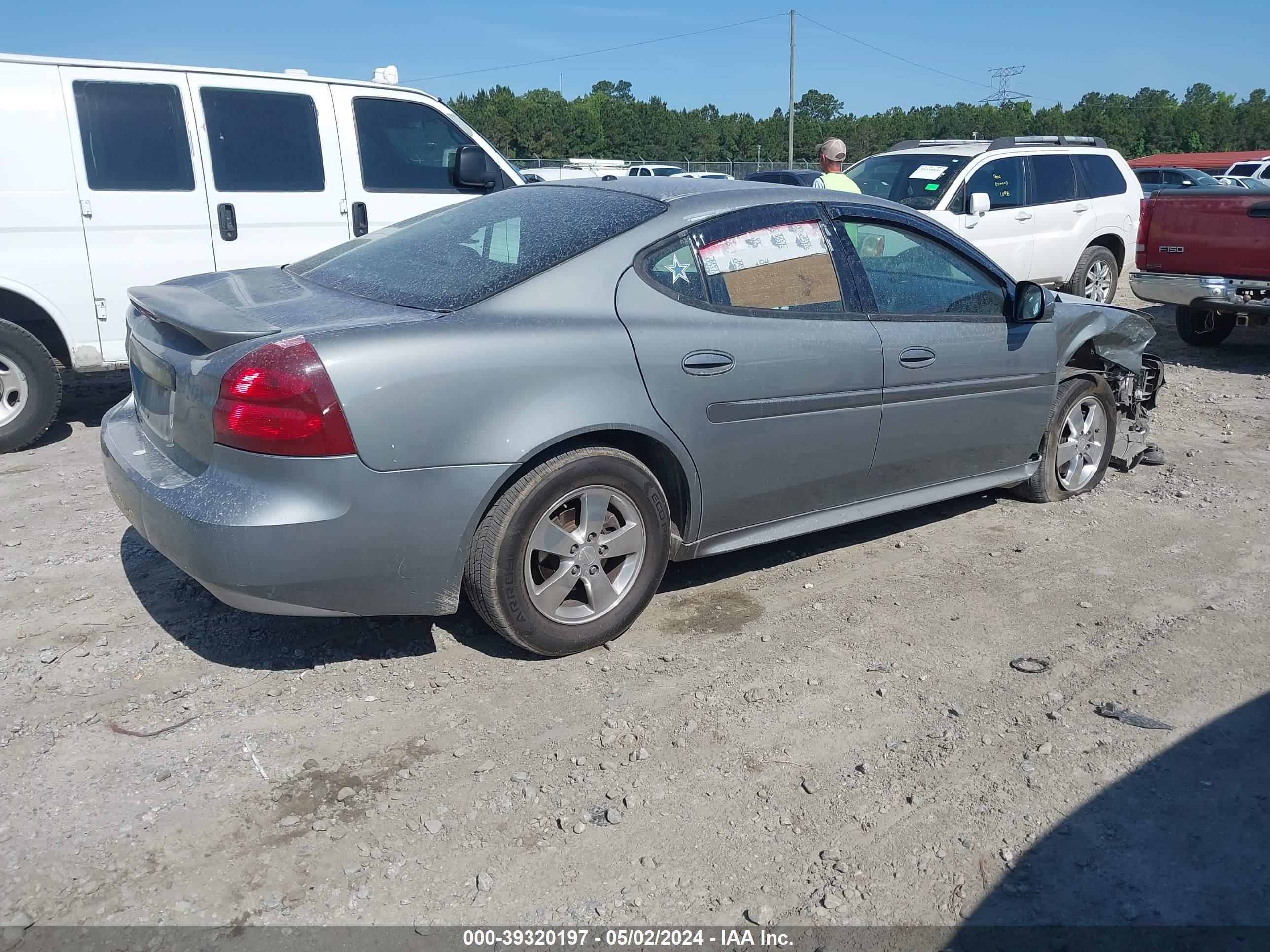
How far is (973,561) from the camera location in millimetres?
4781

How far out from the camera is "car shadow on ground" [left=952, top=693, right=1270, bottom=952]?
2.51m

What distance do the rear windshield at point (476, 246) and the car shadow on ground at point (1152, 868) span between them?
2.29 metres

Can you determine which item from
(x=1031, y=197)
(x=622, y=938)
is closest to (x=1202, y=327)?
(x=1031, y=197)

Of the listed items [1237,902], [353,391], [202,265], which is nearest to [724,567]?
[353,391]

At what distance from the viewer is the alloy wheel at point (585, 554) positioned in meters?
3.54

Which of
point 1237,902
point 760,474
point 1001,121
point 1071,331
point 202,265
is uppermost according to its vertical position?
point 1001,121

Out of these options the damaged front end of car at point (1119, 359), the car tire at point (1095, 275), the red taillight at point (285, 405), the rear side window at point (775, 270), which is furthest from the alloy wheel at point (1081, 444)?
the car tire at point (1095, 275)

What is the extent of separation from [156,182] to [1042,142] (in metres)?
8.73

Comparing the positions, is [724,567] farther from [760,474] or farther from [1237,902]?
[1237,902]

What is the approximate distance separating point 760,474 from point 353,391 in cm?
162

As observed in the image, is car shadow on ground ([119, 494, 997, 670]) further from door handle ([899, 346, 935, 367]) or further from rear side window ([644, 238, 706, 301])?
rear side window ([644, 238, 706, 301])

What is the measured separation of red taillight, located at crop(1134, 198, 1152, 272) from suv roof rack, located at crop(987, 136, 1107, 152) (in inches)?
56.5

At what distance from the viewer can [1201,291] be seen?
356 inches

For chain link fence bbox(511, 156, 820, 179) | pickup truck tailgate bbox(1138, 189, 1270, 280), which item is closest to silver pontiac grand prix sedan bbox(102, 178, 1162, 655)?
pickup truck tailgate bbox(1138, 189, 1270, 280)
